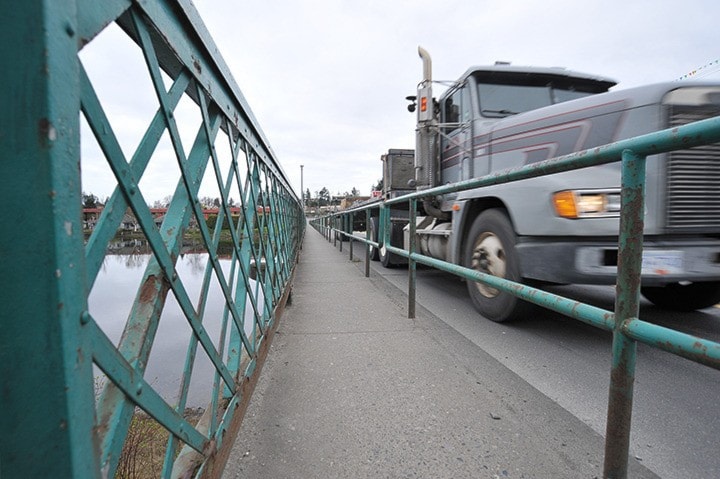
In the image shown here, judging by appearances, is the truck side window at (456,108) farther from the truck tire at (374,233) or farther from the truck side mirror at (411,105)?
the truck tire at (374,233)

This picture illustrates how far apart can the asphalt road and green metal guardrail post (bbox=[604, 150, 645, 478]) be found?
0.45 meters

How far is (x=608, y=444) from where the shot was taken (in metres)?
1.15

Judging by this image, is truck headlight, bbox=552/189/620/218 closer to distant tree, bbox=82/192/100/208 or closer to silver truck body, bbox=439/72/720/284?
silver truck body, bbox=439/72/720/284

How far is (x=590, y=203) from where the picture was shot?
240 cm

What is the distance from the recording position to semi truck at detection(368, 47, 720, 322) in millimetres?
2371

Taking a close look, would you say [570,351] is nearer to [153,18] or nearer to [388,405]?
[388,405]

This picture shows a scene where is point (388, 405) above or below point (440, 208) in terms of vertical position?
below

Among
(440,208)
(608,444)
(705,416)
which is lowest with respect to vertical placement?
(705,416)

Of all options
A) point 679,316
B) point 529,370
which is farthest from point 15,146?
point 679,316

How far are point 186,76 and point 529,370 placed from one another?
7.69 feet

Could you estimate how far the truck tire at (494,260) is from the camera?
289 centimetres

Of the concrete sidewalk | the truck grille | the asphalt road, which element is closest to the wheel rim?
the asphalt road

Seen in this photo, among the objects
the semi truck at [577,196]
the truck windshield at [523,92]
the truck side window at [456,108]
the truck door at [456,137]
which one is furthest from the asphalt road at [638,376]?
the truck side window at [456,108]

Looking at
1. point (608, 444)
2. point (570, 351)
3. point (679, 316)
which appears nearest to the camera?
Answer: point (608, 444)
